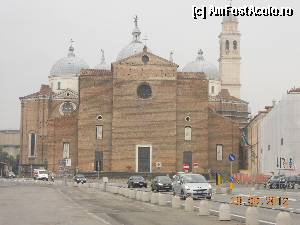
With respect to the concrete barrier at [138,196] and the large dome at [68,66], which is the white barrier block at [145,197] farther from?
the large dome at [68,66]

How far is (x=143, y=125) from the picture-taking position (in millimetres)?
88312

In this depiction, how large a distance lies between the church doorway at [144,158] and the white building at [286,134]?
771 inches

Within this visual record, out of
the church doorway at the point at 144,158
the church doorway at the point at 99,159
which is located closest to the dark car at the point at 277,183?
the church doorway at the point at 144,158

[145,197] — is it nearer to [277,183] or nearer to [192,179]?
[192,179]

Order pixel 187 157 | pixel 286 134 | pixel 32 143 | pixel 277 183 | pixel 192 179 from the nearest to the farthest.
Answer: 1. pixel 192 179
2. pixel 277 183
3. pixel 286 134
4. pixel 187 157
5. pixel 32 143

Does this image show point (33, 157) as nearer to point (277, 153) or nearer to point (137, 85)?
point (137, 85)

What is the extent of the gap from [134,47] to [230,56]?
75.8 feet

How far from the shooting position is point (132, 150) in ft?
288

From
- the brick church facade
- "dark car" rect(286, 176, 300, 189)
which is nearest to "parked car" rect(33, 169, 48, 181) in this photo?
the brick church facade

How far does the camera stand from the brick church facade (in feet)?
289

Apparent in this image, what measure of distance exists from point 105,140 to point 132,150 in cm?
391

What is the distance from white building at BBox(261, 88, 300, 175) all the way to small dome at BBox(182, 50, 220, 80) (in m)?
45.9

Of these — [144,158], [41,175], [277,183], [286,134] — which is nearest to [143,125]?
[144,158]

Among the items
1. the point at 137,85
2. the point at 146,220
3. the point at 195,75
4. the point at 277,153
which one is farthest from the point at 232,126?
the point at 146,220
